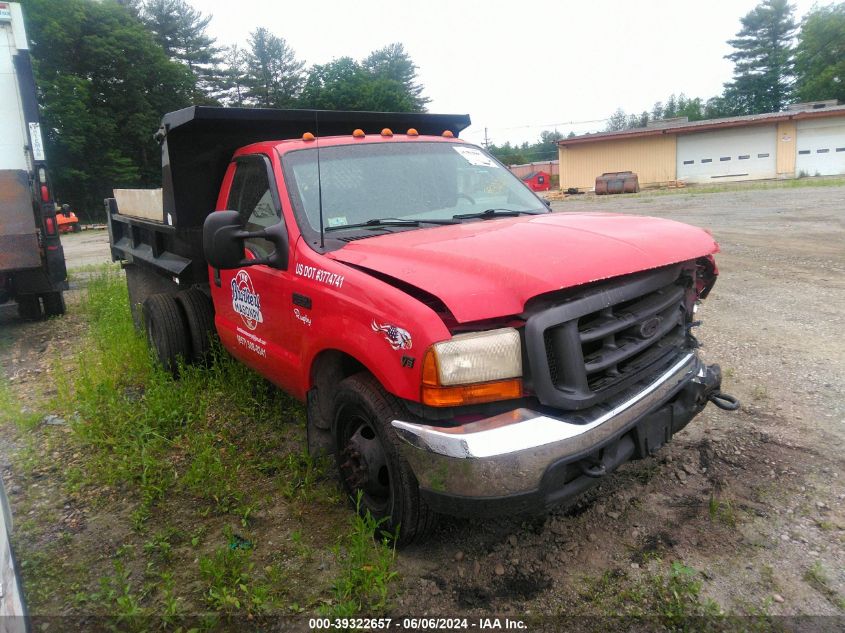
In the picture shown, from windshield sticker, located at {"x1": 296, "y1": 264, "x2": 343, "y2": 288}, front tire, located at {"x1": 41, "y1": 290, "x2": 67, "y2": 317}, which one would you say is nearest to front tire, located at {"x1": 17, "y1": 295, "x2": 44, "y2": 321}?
→ front tire, located at {"x1": 41, "y1": 290, "x2": 67, "y2": 317}

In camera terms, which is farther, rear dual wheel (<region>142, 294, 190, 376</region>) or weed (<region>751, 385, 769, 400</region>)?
rear dual wheel (<region>142, 294, 190, 376</region>)

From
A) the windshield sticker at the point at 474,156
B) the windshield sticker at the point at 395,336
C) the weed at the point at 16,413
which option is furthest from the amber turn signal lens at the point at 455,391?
the weed at the point at 16,413

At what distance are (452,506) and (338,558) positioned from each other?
2.39 feet

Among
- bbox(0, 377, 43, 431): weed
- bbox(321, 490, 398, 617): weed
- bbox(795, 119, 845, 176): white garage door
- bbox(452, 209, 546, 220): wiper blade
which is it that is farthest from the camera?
bbox(795, 119, 845, 176): white garage door

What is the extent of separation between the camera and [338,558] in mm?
2906

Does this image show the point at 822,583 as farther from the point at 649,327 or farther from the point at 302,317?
the point at 302,317

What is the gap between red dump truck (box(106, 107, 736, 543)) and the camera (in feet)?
8.13

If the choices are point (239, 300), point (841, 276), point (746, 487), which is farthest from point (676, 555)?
point (841, 276)

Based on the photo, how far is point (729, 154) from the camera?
38.9m

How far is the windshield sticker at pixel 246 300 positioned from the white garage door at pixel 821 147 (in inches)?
1647

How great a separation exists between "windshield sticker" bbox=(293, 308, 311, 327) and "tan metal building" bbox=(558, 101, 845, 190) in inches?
1598

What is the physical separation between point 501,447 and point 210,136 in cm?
356

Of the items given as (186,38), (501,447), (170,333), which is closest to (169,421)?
(170,333)

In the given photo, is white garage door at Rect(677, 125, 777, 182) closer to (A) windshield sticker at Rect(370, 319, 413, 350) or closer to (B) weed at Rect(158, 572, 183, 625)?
(A) windshield sticker at Rect(370, 319, 413, 350)
